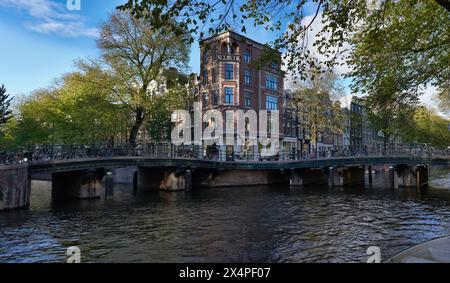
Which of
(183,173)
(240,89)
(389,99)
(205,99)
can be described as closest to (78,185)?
(183,173)

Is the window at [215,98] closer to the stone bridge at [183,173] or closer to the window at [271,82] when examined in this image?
the window at [271,82]

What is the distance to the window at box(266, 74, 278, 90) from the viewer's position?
52606mm

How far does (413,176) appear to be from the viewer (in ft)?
119

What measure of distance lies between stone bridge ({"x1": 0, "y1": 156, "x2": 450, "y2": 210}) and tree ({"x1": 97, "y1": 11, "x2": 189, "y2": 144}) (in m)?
6.07

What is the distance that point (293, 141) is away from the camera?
58.2 metres

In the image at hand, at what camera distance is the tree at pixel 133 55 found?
34.4 meters

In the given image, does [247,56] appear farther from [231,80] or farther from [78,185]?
[78,185]

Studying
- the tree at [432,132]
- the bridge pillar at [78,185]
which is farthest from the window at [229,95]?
the tree at [432,132]

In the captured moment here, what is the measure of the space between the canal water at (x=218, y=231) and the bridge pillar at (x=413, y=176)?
14503mm

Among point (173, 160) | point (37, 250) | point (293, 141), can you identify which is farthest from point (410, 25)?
point (293, 141)
